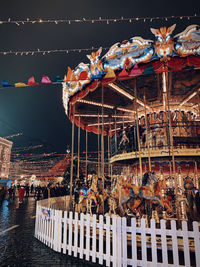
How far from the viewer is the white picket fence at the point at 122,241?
2.99m

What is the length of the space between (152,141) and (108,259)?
8.31m

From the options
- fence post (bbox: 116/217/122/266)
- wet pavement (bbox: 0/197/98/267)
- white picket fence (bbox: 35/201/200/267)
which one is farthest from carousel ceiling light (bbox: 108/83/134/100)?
wet pavement (bbox: 0/197/98/267)

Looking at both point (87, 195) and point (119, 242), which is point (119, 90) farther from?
point (119, 242)

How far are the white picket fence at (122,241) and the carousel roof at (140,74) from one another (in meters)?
4.36

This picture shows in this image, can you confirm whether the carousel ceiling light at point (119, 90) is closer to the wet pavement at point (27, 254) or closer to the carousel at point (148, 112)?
the carousel at point (148, 112)

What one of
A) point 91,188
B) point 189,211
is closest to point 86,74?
point 91,188

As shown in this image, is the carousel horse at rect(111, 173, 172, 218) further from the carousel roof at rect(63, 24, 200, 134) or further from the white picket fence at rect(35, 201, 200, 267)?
the carousel roof at rect(63, 24, 200, 134)

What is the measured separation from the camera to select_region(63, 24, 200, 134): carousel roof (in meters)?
6.03

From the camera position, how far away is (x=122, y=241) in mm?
3324

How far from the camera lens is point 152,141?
1091 centimetres

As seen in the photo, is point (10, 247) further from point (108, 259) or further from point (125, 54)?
point (125, 54)

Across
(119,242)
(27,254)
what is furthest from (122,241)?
(27,254)

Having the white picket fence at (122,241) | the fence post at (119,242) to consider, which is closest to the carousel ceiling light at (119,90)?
the white picket fence at (122,241)

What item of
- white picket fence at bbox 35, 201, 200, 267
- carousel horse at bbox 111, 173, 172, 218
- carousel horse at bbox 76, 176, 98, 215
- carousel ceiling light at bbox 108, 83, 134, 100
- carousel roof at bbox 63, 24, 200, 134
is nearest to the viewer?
white picket fence at bbox 35, 201, 200, 267
